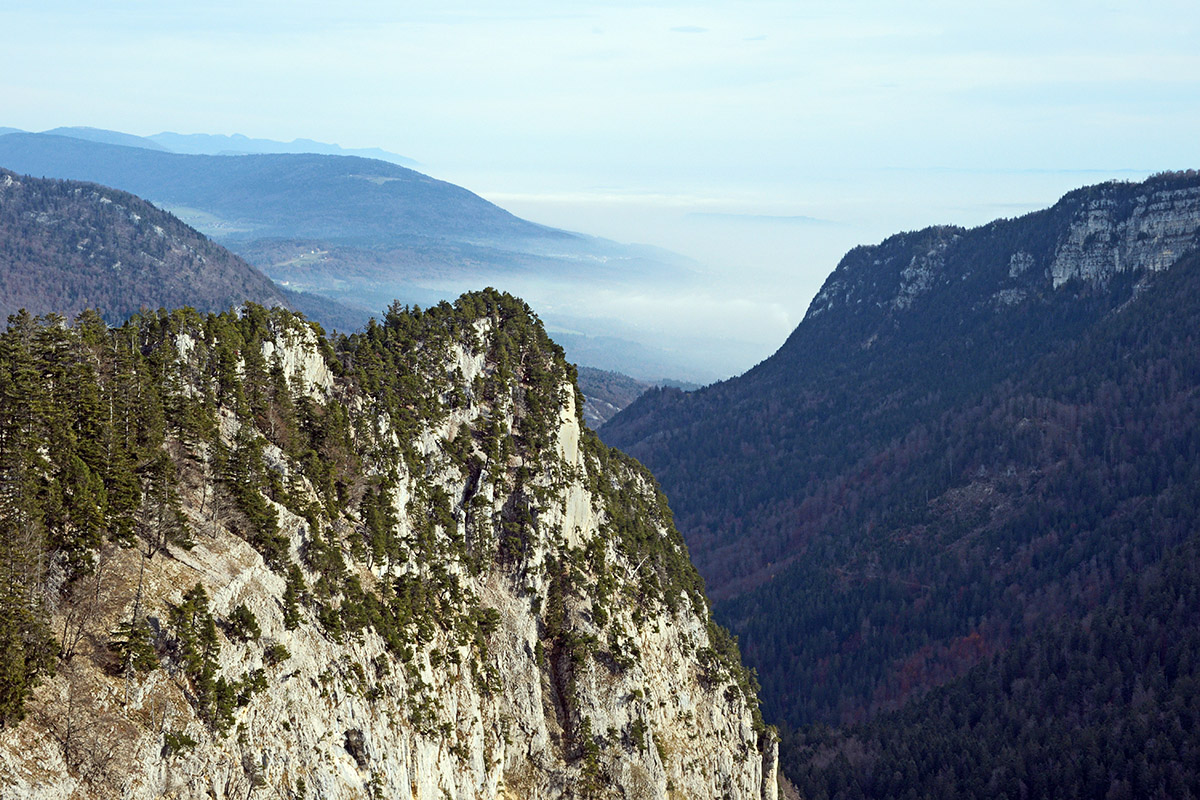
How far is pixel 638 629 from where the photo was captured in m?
87.9

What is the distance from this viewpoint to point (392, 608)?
6538 cm

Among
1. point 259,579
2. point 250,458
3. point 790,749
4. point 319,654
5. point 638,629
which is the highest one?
point 250,458

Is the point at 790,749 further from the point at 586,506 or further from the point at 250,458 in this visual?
the point at 250,458

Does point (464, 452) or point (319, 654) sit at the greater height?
point (464, 452)

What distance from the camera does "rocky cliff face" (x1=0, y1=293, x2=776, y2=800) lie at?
155ft

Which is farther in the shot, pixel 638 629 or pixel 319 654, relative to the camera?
pixel 638 629

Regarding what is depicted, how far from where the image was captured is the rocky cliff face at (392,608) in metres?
47.3

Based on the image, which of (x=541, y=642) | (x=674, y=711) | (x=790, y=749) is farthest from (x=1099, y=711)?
(x=541, y=642)

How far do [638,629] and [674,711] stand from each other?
722 centimetres

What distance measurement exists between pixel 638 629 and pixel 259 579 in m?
39.3

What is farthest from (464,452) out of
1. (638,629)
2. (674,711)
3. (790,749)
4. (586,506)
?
(790,749)

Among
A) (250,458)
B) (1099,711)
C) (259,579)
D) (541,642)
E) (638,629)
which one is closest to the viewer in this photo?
(259,579)

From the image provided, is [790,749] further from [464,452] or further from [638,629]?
[464,452]

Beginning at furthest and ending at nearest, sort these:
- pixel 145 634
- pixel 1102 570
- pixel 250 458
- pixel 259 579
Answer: pixel 1102 570, pixel 250 458, pixel 259 579, pixel 145 634
